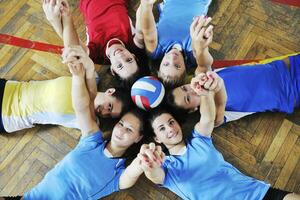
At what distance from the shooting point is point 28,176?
1319 millimetres

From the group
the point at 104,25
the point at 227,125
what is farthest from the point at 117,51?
the point at 227,125

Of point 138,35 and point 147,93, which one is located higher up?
point 138,35

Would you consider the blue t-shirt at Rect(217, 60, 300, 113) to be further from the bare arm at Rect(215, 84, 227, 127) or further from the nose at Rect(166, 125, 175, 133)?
the nose at Rect(166, 125, 175, 133)

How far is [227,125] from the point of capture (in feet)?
4.49

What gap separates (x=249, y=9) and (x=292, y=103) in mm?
487

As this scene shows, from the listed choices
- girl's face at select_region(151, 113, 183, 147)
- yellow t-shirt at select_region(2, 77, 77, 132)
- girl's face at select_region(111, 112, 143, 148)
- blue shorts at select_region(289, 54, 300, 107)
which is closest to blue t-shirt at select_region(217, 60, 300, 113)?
blue shorts at select_region(289, 54, 300, 107)

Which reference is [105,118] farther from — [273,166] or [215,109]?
[273,166]

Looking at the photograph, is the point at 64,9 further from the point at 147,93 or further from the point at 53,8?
the point at 147,93

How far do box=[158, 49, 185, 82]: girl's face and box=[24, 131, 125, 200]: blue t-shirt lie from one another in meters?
0.32

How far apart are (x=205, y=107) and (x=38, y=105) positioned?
60 cm

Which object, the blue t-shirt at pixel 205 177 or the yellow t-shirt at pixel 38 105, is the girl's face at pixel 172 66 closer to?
the blue t-shirt at pixel 205 177

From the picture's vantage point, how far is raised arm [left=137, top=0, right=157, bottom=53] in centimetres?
124

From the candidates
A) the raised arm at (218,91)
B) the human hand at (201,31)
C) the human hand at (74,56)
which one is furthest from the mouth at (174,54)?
the human hand at (74,56)

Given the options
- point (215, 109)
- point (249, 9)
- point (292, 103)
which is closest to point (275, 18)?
point (249, 9)
